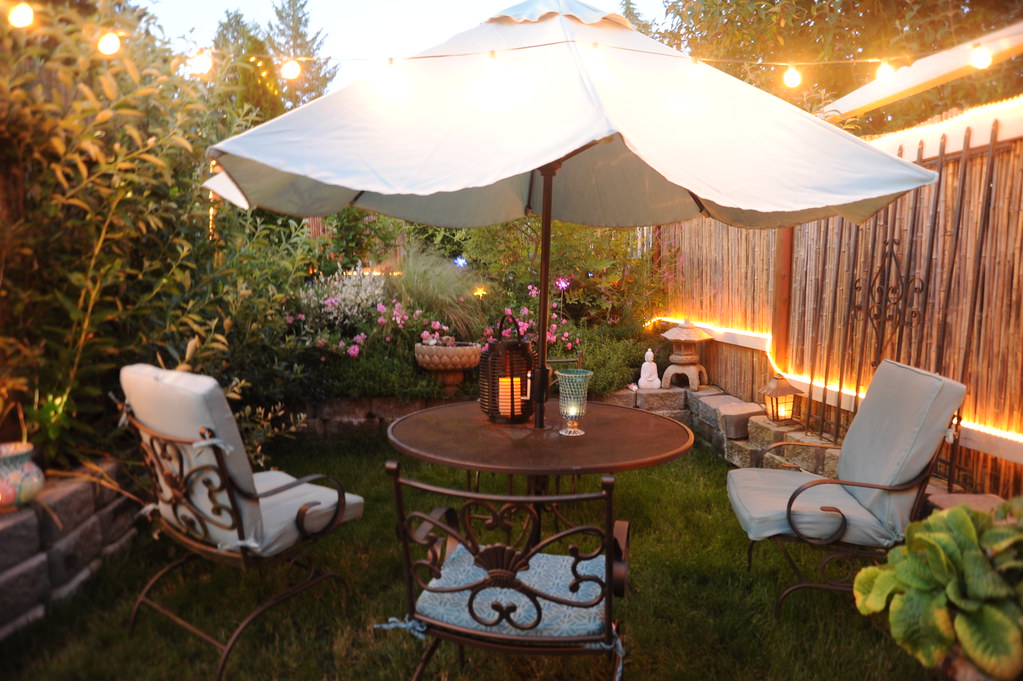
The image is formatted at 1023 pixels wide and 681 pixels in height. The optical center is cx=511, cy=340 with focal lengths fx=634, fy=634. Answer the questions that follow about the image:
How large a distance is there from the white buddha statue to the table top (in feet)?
8.78

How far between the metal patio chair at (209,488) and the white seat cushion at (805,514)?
170 cm

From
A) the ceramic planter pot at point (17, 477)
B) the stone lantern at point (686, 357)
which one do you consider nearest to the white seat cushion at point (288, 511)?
the ceramic planter pot at point (17, 477)

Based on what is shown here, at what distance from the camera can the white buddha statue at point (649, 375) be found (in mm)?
5805

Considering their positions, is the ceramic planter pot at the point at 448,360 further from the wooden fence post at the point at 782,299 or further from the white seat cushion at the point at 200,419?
the white seat cushion at the point at 200,419

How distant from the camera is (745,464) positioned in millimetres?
4637

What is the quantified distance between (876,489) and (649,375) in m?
3.21

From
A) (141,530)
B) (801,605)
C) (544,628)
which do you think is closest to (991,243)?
(801,605)

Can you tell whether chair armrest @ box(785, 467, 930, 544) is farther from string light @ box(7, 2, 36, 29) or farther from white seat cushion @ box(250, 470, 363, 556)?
string light @ box(7, 2, 36, 29)

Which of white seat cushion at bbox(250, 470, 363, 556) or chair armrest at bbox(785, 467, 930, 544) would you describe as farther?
chair armrest at bbox(785, 467, 930, 544)

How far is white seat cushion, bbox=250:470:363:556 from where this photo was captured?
234 centimetres

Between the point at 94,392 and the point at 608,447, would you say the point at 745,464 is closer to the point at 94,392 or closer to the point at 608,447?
the point at 608,447

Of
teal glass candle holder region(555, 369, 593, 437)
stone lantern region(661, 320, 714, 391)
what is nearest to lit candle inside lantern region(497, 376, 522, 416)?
teal glass candle holder region(555, 369, 593, 437)

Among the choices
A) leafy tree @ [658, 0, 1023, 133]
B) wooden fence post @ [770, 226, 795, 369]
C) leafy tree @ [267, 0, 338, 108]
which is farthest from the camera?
leafy tree @ [267, 0, 338, 108]

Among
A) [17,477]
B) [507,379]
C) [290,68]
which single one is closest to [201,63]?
[290,68]
